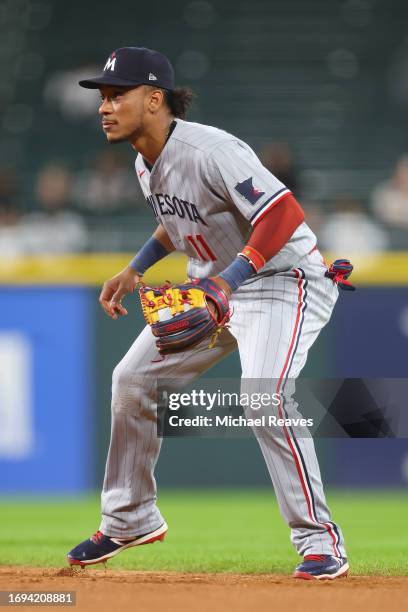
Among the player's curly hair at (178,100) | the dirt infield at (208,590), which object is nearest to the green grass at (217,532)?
the dirt infield at (208,590)

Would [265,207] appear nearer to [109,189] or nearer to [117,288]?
[117,288]

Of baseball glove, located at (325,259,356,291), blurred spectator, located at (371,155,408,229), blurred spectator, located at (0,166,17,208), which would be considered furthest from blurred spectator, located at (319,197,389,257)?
baseball glove, located at (325,259,356,291)

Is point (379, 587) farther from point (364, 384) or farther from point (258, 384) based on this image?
point (364, 384)

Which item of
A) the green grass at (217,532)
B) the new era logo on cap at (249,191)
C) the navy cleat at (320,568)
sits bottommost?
the green grass at (217,532)

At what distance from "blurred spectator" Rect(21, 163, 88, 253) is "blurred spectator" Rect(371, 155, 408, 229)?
2.43 m

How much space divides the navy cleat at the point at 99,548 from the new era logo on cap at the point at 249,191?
143 cm

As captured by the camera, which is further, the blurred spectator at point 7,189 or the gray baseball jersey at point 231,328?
the blurred spectator at point 7,189

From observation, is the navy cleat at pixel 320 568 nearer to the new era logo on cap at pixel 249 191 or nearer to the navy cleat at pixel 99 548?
the navy cleat at pixel 99 548

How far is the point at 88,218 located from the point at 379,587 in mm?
6448

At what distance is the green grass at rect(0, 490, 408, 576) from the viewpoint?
4.73 m

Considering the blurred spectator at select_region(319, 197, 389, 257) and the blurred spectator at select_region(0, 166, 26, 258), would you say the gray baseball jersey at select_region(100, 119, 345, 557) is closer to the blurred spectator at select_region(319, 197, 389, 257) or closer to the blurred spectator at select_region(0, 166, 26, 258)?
the blurred spectator at select_region(319, 197, 389, 257)

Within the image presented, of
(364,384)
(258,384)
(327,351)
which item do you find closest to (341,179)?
(327,351)

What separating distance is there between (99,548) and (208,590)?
866mm

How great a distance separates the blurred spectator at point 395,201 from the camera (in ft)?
30.8
